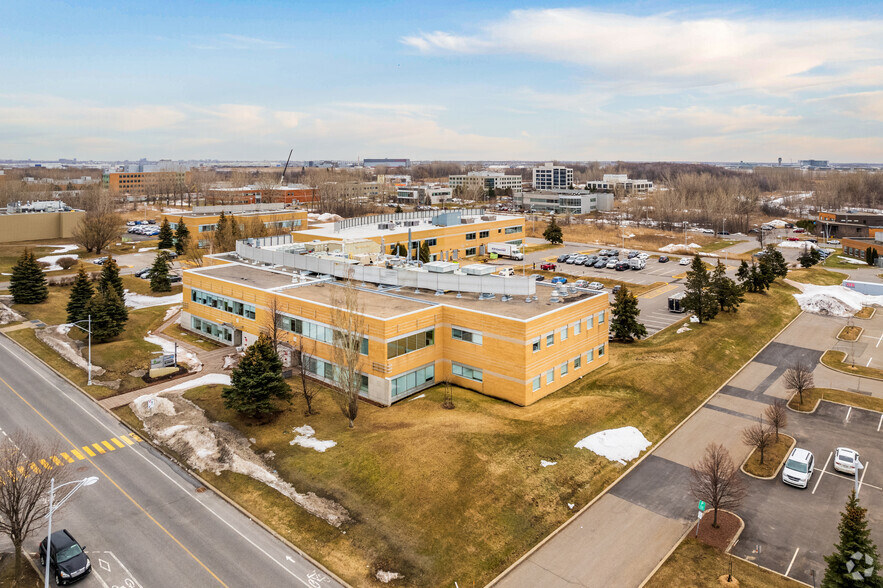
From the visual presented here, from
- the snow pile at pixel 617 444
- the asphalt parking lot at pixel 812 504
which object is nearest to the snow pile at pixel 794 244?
the asphalt parking lot at pixel 812 504

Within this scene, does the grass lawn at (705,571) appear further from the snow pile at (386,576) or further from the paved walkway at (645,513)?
the snow pile at (386,576)

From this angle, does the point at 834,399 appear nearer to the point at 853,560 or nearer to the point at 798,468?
the point at 798,468

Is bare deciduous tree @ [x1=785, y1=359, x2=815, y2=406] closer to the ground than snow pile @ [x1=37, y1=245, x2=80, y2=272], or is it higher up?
closer to the ground

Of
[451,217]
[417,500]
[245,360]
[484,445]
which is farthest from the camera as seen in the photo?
[451,217]

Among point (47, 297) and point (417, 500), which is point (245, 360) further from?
point (47, 297)

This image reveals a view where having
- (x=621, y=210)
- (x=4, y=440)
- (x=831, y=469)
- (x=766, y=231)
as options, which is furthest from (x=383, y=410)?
(x=621, y=210)

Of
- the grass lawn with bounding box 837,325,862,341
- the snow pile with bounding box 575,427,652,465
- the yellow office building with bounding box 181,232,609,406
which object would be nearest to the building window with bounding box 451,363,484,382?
the yellow office building with bounding box 181,232,609,406

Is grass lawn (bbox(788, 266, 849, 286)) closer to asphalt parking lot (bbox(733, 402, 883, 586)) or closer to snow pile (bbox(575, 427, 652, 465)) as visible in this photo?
asphalt parking lot (bbox(733, 402, 883, 586))
